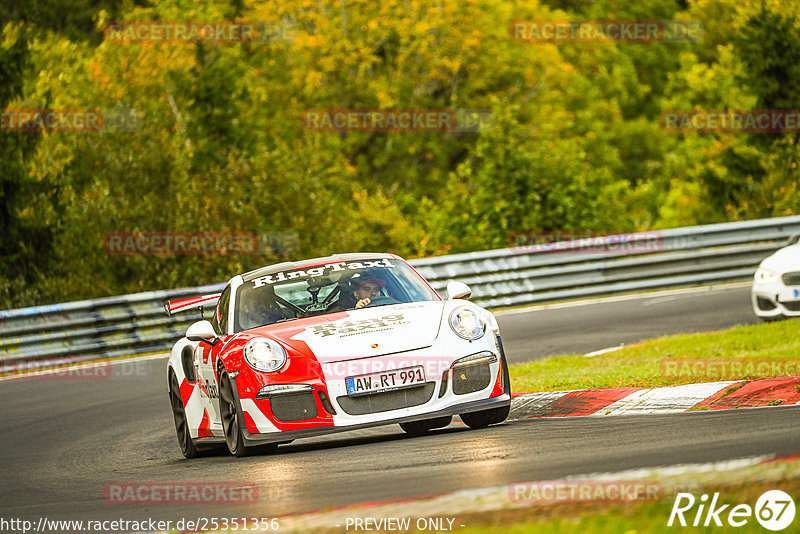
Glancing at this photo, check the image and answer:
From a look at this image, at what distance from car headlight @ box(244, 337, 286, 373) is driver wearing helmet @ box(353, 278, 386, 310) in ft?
3.66

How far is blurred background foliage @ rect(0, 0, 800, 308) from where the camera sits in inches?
1080

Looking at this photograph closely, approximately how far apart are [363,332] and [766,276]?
8.02m

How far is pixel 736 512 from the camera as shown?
5.34 m

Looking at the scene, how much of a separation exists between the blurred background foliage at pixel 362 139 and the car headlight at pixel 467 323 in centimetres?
1654

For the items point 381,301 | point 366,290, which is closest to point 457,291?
point 381,301

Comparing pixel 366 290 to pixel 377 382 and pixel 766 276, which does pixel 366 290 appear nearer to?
pixel 377 382

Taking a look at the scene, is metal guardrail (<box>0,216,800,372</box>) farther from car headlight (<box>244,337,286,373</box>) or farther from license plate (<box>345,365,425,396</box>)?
license plate (<box>345,365,425,396</box>)

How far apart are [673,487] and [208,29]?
40587 mm

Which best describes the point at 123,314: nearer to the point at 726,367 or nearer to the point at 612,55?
the point at 726,367

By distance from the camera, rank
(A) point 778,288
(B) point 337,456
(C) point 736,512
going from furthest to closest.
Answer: (A) point 778,288 → (B) point 337,456 → (C) point 736,512

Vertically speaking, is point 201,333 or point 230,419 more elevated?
point 201,333

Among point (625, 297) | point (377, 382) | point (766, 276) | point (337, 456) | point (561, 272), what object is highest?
point (377, 382)

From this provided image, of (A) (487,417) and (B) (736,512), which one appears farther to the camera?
(A) (487,417)

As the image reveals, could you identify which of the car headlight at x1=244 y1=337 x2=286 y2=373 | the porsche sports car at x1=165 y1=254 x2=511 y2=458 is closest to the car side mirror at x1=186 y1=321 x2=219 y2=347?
the porsche sports car at x1=165 y1=254 x2=511 y2=458
